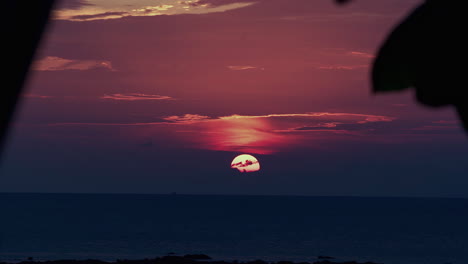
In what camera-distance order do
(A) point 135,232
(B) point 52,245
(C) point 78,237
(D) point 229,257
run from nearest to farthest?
(D) point 229,257 → (B) point 52,245 → (C) point 78,237 → (A) point 135,232

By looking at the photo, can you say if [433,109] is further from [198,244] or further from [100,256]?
[198,244]

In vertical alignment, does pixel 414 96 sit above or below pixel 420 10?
below

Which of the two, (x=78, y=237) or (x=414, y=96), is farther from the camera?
(x=78, y=237)

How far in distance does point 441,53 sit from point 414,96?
0.32 ft

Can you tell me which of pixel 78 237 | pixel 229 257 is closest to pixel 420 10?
pixel 229 257

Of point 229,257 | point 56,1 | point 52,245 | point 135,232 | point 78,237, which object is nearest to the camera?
point 56,1

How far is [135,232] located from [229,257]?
4829 cm

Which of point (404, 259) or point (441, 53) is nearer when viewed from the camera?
point (441, 53)

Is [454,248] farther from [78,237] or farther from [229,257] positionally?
[78,237]

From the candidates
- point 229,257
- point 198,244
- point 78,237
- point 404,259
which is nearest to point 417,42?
point 229,257

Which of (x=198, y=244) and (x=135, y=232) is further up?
(x=135, y=232)

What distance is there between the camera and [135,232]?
133 metres

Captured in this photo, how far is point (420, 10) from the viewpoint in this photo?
1398 mm

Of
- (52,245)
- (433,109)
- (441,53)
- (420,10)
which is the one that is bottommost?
(433,109)
